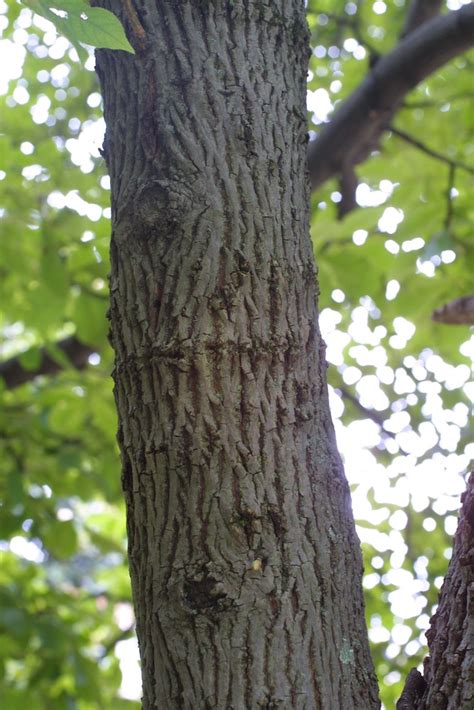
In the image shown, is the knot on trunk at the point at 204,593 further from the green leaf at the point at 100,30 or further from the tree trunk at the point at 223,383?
the green leaf at the point at 100,30

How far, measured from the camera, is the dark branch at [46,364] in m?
→ 3.94

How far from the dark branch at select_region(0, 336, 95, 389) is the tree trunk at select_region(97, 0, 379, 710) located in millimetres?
2538

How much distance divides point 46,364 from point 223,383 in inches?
119

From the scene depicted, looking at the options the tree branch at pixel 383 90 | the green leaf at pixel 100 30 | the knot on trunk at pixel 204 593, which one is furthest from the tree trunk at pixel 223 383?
the tree branch at pixel 383 90

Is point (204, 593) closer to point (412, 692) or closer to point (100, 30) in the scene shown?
point (412, 692)

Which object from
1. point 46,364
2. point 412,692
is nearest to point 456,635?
point 412,692

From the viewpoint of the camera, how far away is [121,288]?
1295 mm

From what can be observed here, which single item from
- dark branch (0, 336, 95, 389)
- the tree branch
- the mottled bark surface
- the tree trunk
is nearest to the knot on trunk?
the tree trunk

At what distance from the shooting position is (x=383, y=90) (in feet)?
11.0

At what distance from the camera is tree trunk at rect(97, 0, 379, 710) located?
1094mm

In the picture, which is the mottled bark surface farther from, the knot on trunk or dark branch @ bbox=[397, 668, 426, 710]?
the knot on trunk

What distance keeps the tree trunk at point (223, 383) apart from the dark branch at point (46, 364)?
8.33 feet

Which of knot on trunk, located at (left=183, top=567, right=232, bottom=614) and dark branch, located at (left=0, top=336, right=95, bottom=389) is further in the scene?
dark branch, located at (left=0, top=336, right=95, bottom=389)

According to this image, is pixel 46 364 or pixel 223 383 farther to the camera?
pixel 46 364
